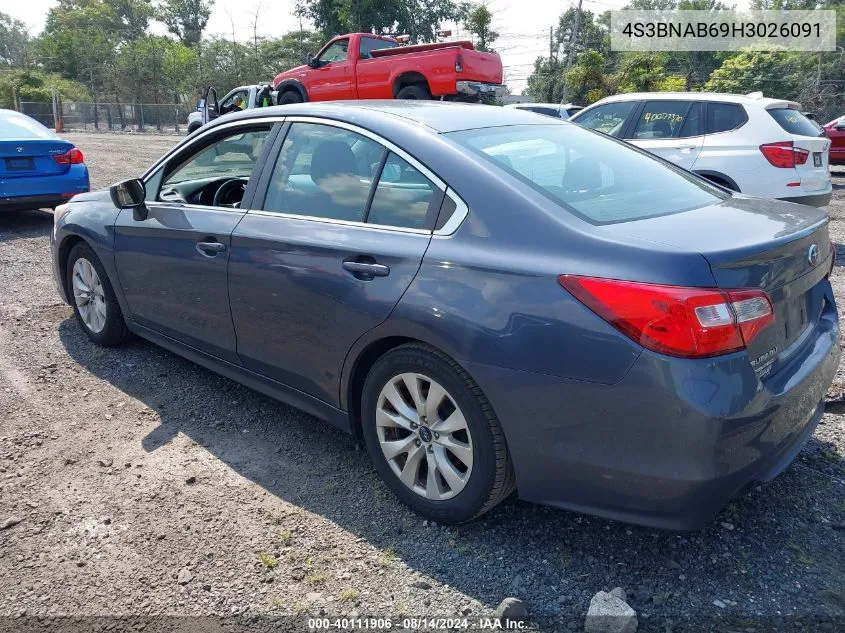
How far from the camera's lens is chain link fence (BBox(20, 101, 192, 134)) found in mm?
42062

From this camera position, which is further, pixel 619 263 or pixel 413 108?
pixel 413 108

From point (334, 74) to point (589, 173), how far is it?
15244 mm

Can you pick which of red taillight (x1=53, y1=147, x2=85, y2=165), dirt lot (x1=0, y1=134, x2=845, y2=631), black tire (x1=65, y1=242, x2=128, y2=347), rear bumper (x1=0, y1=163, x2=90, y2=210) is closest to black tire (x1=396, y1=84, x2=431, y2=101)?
red taillight (x1=53, y1=147, x2=85, y2=165)

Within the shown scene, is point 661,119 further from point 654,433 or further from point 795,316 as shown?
point 654,433

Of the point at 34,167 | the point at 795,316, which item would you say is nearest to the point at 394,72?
the point at 34,167

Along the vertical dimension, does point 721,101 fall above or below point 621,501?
above

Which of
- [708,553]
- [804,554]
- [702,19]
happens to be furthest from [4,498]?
[702,19]

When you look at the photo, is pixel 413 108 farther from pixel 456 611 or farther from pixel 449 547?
pixel 456 611

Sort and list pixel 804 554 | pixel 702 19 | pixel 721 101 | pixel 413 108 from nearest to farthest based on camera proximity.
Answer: pixel 804 554 → pixel 413 108 → pixel 721 101 → pixel 702 19

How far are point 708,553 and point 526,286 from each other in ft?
4.12

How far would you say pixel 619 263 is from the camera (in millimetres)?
2240

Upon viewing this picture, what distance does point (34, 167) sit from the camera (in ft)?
28.4

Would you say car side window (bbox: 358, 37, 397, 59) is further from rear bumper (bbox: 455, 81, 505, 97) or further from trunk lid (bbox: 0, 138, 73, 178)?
trunk lid (bbox: 0, 138, 73, 178)

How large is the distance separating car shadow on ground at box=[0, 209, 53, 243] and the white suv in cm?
675
